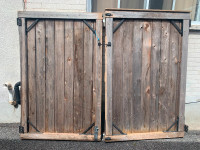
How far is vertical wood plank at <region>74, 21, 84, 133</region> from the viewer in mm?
3268

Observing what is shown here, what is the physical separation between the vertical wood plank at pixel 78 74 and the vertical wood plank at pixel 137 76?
82cm

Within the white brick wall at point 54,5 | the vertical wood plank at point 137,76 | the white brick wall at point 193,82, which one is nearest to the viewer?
the vertical wood plank at point 137,76

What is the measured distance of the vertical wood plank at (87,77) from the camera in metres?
3.27

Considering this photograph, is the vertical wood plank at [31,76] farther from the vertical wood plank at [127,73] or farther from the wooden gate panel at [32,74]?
the vertical wood plank at [127,73]

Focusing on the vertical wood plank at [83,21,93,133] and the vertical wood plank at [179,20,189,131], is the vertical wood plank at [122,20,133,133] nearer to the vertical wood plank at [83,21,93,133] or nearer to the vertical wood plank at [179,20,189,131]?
the vertical wood plank at [83,21,93,133]

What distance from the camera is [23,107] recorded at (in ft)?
11.0

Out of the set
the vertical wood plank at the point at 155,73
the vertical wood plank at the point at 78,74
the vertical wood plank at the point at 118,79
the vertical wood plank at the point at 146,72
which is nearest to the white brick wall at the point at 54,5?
the vertical wood plank at the point at 78,74

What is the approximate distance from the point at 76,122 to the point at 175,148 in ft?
5.14

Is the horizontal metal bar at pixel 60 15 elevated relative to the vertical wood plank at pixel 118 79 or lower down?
elevated

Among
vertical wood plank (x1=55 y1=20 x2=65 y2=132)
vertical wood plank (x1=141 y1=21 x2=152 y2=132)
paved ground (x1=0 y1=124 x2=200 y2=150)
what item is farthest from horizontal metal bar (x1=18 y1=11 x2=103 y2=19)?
paved ground (x1=0 y1=124 x2=200 y2=150)

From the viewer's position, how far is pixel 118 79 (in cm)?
334

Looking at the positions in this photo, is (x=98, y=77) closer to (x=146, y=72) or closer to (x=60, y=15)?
(x=146, y=72)

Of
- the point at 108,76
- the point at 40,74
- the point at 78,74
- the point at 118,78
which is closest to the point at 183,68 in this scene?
the point at 118,78

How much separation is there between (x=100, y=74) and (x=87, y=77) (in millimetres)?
214
